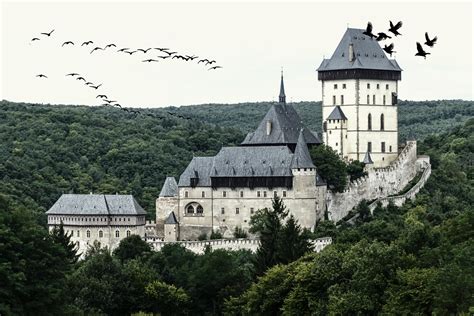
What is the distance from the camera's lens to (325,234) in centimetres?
10606

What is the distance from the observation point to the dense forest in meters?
71.3

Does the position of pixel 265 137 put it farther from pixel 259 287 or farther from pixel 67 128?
pixel 67 128

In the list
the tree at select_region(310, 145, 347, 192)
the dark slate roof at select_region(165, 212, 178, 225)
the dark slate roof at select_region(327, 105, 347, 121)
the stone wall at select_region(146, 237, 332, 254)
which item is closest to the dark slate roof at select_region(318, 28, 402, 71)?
Result: the dark slate roof at select_region(327, 105, 347, 121)

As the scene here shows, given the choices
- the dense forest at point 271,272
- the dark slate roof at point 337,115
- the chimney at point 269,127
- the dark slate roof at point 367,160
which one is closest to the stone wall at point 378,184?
the dark slate roof at point 367,160

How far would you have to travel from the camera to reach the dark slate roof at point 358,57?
116938mm

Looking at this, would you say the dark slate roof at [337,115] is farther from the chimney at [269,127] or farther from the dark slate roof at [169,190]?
the dark slate roof at [169,190]

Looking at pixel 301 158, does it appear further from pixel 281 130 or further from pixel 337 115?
pixel 337 115

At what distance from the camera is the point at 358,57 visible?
383 ft

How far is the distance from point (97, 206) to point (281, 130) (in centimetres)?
1411

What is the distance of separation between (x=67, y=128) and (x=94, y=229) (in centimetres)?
5621

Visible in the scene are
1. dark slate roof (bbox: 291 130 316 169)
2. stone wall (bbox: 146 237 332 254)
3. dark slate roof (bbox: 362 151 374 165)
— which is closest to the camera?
stone wall (bbox: 146 237 332 254)

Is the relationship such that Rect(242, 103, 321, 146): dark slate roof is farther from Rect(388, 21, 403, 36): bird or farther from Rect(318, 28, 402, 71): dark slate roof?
Rect(388, 21, 403, 36): bird

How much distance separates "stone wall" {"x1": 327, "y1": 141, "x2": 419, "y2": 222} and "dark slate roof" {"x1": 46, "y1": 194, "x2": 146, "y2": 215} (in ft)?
45.1

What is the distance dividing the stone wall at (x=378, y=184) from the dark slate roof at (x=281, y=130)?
4.49 meters
